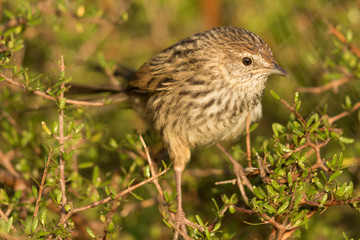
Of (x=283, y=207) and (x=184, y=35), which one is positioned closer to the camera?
(x=283, y=207)

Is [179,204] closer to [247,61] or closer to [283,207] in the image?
[247,61]

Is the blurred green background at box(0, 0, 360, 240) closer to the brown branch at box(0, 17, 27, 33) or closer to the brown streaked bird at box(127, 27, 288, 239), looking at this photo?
the brown branch at box(0, 17, 27, 33)

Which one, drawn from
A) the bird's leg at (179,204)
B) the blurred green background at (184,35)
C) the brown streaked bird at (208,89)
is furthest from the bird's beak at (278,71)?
the bird's leg at (179,204)

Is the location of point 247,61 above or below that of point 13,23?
below

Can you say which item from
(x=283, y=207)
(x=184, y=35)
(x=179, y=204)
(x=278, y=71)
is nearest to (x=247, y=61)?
(x=278, y=71)

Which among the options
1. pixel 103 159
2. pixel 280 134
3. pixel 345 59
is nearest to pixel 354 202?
pixel 280 134

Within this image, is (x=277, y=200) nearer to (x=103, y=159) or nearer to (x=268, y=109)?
(x=103, y=159)

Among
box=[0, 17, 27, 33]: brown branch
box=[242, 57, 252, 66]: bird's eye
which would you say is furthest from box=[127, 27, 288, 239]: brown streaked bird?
box=[0, 17, 27, 33]: brown branch
